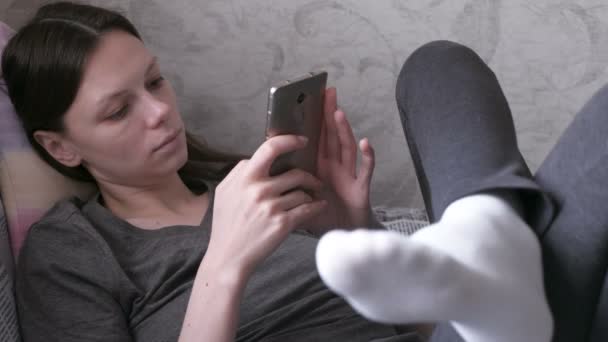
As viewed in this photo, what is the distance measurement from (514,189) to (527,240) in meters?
0.05

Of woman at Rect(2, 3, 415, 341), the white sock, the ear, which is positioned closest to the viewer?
the white sock

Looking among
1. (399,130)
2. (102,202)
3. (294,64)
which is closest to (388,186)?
(399,130)

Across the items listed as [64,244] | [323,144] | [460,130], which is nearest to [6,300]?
[64,244]

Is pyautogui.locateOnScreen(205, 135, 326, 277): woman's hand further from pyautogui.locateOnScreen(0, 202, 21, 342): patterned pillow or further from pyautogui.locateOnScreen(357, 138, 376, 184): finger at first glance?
pyautogui.locateOnScreen(0, 202, 21, 342): patterned pillow

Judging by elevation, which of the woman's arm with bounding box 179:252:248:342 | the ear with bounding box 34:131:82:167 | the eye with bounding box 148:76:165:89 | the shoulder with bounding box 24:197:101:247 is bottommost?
the shoulder with bounding box 24:197:101:247

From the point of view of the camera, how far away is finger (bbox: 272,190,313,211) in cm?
66

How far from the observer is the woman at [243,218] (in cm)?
47

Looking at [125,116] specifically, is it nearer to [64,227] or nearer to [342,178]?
[64,227]

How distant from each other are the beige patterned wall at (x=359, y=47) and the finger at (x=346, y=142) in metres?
0.38

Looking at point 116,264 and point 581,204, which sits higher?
point 581,204

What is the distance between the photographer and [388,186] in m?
1.27

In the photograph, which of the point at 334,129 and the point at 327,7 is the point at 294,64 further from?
the point at 334,129

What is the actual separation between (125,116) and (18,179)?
0.66ft

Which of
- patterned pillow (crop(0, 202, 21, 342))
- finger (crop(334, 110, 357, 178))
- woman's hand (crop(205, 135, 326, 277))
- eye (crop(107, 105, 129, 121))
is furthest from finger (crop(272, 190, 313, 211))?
patterned pillow (crop(0, 202, 21, 342))
